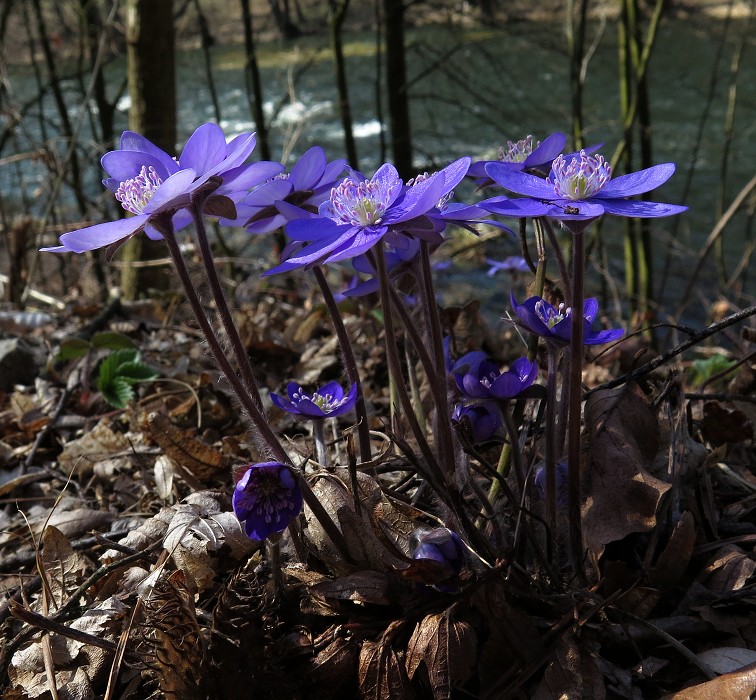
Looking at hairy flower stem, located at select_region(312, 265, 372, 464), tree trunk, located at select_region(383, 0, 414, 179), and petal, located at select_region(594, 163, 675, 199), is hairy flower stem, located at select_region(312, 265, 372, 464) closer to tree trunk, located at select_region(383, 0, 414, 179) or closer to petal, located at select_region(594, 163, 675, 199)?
petal, located at select_region(594, 163, 675, 199)

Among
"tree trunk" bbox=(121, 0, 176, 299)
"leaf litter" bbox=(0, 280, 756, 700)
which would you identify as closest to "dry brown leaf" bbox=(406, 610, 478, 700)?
"leaf litter" bbox=(0, 280, 756, 700)

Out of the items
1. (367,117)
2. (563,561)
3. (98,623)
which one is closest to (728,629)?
(563,561)

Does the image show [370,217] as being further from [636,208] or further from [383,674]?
[383,674]

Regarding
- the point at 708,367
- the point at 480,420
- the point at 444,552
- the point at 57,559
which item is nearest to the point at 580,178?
the point at 480,420

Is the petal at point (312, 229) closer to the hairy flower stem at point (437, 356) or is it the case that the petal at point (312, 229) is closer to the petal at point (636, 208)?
the hairy flower stem at point (437, 356)

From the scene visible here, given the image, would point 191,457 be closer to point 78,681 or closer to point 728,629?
point 78,681

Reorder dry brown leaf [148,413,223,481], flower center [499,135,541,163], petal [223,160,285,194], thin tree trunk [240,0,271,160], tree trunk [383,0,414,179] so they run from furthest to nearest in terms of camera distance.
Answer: tree trunk [383,0,414,179] → thin tree trunk [240,0,271,160] → dry brown leaf [148,413,223,481] → flower center [499,135,541,163] → petal [223,160,285,194]


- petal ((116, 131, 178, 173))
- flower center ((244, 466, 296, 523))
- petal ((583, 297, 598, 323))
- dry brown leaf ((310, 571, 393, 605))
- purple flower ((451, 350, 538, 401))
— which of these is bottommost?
dry brown leaf ((310, 571, 393, 605))
